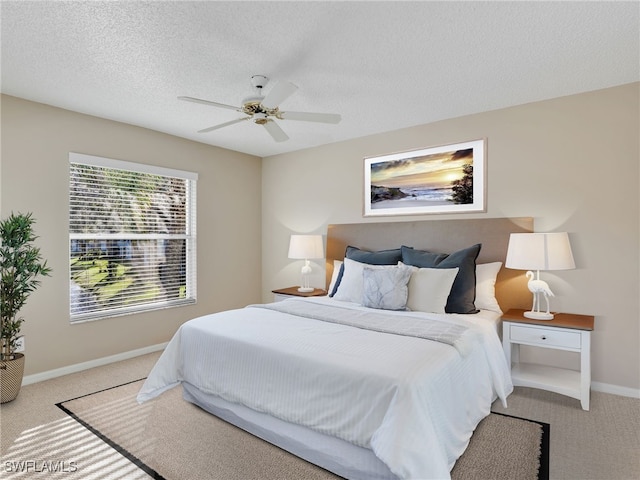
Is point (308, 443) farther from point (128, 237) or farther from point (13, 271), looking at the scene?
point (128, 237)

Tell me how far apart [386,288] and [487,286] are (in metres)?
0.94

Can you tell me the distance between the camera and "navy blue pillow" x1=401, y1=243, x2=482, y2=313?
3100 mm

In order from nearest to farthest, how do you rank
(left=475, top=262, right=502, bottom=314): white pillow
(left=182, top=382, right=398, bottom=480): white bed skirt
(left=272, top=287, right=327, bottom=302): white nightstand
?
(left=182, top=382, right=398, bottom=480): white bed skirt, (left=475, top=262, right=502, bottom=314): white pillow, (left=272, top=287, right=327, bottom=302): white nightstand

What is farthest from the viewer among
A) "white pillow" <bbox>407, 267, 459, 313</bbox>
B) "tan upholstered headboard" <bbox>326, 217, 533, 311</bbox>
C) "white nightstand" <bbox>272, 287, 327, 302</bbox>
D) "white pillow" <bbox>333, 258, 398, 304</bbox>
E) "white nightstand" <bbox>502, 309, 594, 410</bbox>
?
"white nightstand" <bbox>272, 287, 327, 302</bbox>

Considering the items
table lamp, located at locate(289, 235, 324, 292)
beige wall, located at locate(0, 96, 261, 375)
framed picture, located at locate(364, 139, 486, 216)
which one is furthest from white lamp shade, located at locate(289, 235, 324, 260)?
beige wall, located at locate(0, 96, 261, 375)

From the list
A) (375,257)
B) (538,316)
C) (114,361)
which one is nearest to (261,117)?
(375,257)

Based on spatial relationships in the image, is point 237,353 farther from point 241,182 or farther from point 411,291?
point 241,182

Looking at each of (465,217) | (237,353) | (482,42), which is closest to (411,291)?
(465,217)

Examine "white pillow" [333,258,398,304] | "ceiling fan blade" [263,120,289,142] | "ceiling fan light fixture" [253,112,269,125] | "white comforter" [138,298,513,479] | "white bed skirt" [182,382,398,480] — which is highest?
"ceiling fan light fixture" [253,112,269,125]

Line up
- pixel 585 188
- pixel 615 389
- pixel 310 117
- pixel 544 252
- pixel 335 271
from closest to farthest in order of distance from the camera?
pixel 310 117 < pixel 544 252 < pixel 615 389 < pixel 585 188 < pixel 335 271

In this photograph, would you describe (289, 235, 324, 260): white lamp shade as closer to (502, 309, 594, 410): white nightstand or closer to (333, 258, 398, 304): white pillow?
(333, 258, 398, 304): white pillow

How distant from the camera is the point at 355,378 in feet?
6.22

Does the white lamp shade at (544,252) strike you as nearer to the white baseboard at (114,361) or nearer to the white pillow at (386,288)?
the white pillow at (386,288)

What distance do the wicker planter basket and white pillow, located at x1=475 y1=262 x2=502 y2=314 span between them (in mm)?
3758
